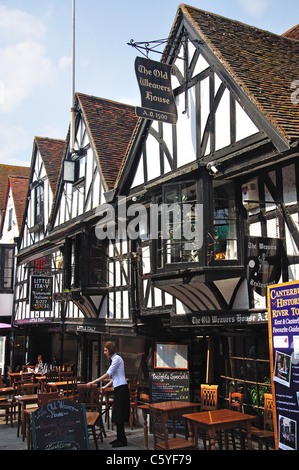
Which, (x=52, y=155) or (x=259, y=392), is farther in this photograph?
(x=52, y=155)

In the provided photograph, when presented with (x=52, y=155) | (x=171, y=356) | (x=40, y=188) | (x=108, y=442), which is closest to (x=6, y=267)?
(x=40, y=188)

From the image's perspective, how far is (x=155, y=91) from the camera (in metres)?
10.1

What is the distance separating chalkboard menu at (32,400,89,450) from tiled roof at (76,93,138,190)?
787 centimetres

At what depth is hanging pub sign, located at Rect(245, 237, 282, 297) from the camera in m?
7.50

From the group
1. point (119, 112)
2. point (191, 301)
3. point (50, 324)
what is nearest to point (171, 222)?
point (191, 301)

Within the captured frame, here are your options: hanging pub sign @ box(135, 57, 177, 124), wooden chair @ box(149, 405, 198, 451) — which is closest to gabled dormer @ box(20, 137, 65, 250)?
hanging pub sign @ box(135, 57, 177, 124)

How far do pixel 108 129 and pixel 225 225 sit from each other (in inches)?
311

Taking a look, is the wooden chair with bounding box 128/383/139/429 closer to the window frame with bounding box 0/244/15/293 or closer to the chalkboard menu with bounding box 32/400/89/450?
the chalkboard menu with bounding box 32/400/89/450

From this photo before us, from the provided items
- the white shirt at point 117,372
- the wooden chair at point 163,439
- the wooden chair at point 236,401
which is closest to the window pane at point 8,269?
the white shirt at point 117,372

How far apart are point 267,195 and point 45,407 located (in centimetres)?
478

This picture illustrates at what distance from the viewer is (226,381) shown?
375 inches

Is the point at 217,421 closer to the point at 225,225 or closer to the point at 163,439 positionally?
the point at 163,439

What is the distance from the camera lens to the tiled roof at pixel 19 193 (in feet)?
75.0
